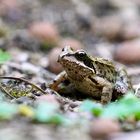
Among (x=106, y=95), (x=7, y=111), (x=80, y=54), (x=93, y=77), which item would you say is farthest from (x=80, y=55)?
(x=7, y=111)

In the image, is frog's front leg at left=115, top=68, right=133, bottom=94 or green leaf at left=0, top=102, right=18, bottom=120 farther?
frog's front leg at left=115, top=68, right=133, bottom=94

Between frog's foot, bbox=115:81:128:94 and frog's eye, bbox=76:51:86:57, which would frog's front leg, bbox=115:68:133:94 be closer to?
frog's foot, bbox=115:81:128:94

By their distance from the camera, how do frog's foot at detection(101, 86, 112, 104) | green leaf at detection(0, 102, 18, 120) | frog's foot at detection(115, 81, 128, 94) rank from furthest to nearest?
frog's foot at detection(115, 81, 128, 94), frog's foot at detection(101, 86, 112, 104), green leaf at detection(0, 102, 18, 120)

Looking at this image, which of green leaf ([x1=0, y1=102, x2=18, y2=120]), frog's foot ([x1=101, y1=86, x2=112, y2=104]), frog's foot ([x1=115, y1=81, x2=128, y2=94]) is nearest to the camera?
green leaf ([x1=0, y1=102, x2=18, y2=120])

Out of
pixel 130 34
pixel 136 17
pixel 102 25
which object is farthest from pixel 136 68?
pixel 136 17

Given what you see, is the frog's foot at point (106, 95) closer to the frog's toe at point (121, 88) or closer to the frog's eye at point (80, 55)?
the frog's toe at point (121, 88)

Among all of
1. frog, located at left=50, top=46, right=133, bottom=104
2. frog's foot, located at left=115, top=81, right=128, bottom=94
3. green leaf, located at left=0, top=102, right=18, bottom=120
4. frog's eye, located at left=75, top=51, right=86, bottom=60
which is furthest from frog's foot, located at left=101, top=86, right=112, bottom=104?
green leaf, located at left=0, top=102, right=18, bottom=120

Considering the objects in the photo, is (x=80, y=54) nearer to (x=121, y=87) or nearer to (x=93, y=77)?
(x=93, y=77)

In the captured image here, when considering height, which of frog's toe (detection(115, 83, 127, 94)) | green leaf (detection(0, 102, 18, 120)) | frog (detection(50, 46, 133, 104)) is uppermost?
frog (detection(50, 46, 133, 104))
